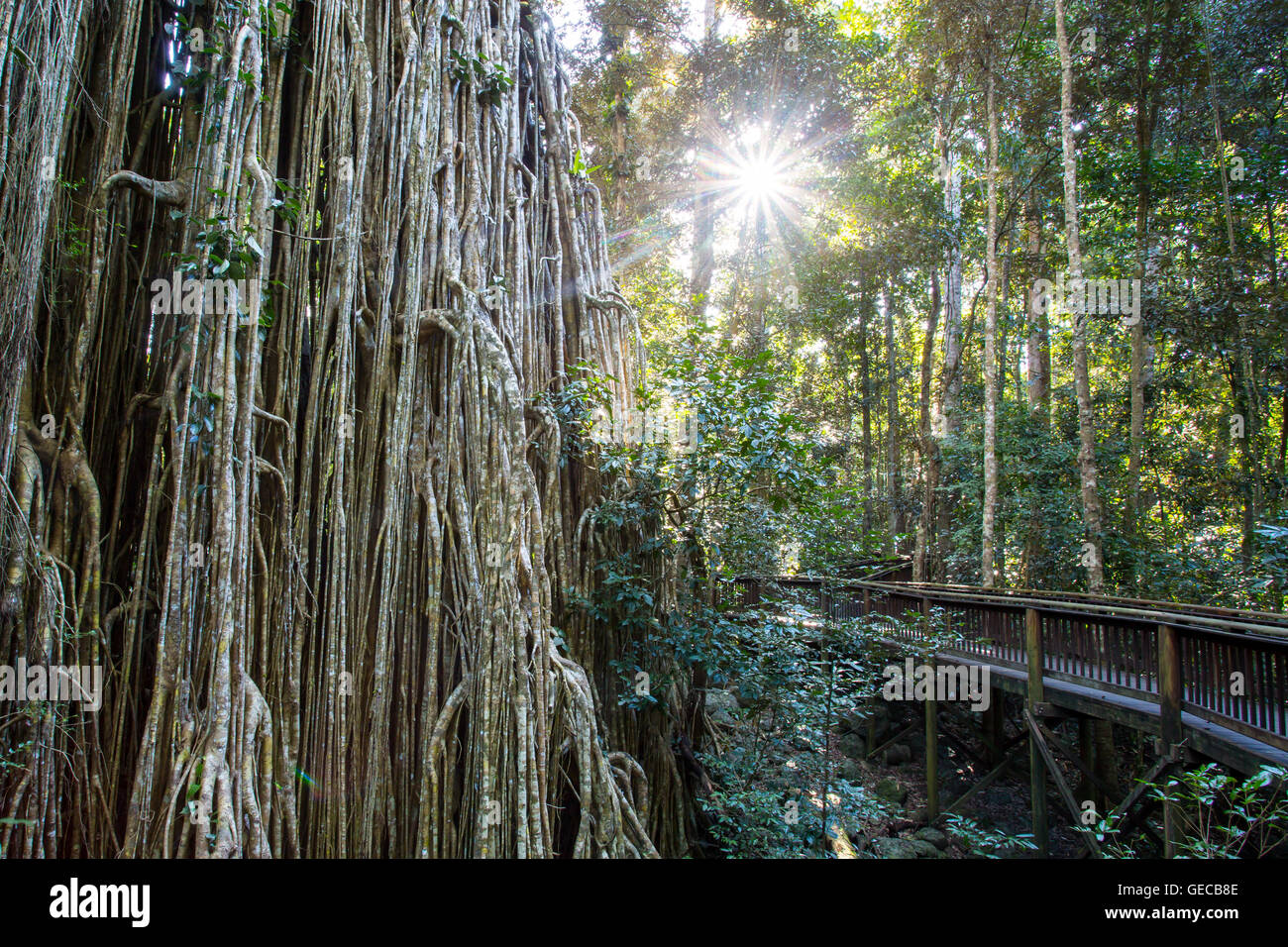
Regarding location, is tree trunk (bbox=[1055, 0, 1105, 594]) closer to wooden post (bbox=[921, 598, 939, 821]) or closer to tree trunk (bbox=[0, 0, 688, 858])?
wooden post (bbox=[921, 598, 939, 821])

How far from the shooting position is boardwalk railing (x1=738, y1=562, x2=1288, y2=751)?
10.7ft

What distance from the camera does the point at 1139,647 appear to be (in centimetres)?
420

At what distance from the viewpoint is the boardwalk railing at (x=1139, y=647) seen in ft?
10.7

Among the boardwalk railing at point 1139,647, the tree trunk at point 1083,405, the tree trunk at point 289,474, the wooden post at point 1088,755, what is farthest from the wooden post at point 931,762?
the tree trunk at point 289,474

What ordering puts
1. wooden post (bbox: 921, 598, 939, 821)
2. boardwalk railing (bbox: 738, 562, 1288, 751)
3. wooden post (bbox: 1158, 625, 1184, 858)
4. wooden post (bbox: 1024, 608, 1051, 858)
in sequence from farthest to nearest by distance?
wooden post (bbox: 921, 598, 939, 821) < wooden post (bbox: 1024, 608, 1051, 858) < wooden post (bbox: 1158, 625, 1184, 858) < boardwalk railing (bbox: 738, 562, 1288, 751)

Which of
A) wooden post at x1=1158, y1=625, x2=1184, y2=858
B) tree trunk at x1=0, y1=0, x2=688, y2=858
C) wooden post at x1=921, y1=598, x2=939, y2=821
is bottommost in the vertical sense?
wooden post at x1=921, y1=598, x2=939, y2=821

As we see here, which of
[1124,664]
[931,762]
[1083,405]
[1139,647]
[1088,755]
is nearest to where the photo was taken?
[1139,647]

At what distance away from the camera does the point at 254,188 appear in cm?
270

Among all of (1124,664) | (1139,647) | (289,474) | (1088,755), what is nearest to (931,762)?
(1088,755)

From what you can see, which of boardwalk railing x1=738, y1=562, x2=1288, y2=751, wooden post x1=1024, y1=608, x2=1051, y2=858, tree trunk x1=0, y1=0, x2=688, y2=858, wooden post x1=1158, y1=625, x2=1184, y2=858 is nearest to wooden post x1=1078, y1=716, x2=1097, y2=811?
wooden post x1=1024, y1=608, x2=1051, y2=858

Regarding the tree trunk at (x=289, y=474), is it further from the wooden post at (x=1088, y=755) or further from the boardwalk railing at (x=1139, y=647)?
the wooden post at (x=1088, y=755)

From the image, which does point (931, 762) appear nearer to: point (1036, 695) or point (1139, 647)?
point (1036, 695)

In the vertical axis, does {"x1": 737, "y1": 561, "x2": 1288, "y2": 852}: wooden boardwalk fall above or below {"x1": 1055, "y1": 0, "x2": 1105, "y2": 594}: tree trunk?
below

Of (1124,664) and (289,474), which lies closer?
(289,474)
